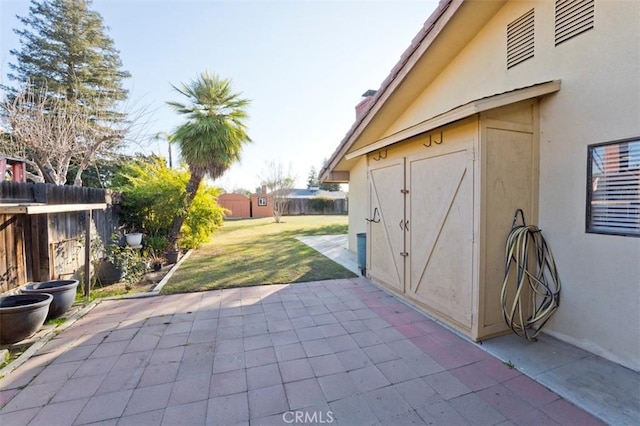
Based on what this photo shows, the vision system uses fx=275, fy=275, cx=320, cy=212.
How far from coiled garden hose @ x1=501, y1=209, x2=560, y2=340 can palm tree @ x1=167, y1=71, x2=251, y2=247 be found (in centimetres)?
772

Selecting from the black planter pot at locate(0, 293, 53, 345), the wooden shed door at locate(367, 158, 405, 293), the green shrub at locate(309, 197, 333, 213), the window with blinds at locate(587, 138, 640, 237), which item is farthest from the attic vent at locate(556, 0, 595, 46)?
the green shrub at locate(309, 197, 333, 213)

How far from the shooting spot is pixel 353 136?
6.65 m

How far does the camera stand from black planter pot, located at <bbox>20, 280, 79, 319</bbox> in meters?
3.74

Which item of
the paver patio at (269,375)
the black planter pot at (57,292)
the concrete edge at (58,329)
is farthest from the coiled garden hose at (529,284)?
the black planter pot at (57,292)

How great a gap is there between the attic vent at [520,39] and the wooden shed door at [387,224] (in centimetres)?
205

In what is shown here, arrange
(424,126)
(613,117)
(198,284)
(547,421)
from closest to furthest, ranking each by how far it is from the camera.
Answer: (547,421) → (613,117) → (424,126) → (198,284)

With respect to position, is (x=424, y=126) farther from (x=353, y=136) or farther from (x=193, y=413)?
(x=193, y=413)

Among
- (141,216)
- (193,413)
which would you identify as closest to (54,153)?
(141,216)

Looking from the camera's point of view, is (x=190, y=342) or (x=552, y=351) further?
(x=190, y=342)

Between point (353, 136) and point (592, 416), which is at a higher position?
point (353, 136)

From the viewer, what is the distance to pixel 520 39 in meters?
3.80

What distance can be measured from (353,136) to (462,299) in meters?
4.43

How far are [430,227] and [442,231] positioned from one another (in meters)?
0.24

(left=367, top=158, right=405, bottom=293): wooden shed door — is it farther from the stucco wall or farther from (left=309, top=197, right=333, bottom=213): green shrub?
(left=309, top=197, right=333, bottom=213): green shrub
